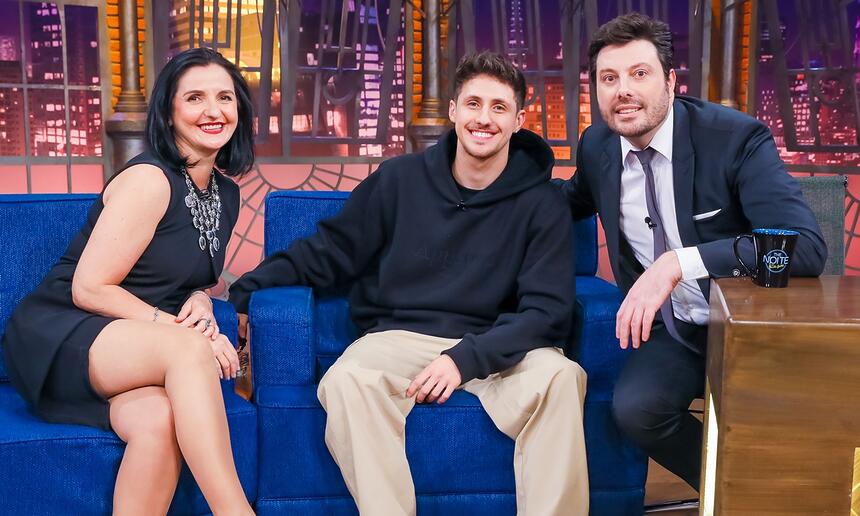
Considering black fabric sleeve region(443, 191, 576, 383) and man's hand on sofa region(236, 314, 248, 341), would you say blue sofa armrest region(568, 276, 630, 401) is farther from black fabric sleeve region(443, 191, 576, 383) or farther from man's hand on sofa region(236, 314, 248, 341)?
man's hand on sofa region(236, 314, 248, 341)

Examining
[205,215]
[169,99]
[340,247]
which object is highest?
[169,99]

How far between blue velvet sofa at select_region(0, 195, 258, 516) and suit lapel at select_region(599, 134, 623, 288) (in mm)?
1000

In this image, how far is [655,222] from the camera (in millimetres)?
2301

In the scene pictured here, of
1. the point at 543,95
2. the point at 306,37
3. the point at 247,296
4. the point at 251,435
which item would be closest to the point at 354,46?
the point at 306,37

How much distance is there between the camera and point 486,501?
2.25 m

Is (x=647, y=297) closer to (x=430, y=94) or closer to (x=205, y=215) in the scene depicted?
(x=205, y=215)

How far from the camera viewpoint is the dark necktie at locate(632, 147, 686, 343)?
2301 millimetres

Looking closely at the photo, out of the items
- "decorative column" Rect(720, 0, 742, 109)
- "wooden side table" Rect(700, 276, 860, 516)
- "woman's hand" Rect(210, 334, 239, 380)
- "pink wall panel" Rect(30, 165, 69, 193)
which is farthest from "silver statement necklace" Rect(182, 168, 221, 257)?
"decorative column" Rect(720, 0, 742, 109)

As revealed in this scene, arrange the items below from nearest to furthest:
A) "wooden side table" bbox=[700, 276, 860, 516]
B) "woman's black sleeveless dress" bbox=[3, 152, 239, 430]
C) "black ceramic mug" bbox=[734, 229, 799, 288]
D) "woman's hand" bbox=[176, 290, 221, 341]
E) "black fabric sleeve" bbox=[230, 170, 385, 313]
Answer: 1. "wooden side table" bbox=[700, 276, 860, 516]
2. "black ceramic mug" bbox=[734, 229, 799, 288]
3. "woman's black sleeveless dress" bbox=[3, 152, 239, 430]
4. "woman's hand" bbox=[176, 290, 221, 341]
5. "black fabric sleeve" bbox=[230, 170, 385, 313]

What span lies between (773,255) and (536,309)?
0.65 metres

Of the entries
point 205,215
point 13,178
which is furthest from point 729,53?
point 13,178

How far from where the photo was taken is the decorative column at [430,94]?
4.56m

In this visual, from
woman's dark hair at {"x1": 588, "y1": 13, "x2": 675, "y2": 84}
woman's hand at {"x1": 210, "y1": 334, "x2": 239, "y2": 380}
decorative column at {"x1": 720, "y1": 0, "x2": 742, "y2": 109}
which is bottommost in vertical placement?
woman's hand at {"x1": 210, "y1": 334, "x2": 239, "y2": 380}

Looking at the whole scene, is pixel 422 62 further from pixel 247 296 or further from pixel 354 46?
pixel 247 296
